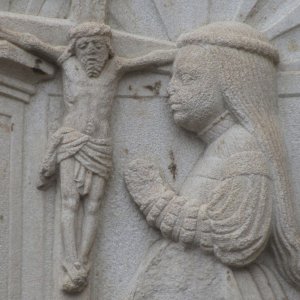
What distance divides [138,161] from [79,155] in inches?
11.0

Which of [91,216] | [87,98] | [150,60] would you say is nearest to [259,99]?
[150,60]

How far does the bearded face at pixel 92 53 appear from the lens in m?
4.09

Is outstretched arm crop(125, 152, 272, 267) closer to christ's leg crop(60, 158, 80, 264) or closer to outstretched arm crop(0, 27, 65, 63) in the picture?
christ's leg crop(60, 158, 80, 264)

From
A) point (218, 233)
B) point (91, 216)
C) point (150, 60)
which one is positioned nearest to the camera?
point (218, 233)

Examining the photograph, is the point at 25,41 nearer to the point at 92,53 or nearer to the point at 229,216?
the point at 92,53

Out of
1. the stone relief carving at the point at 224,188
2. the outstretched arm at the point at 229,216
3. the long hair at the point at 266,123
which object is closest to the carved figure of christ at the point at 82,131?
the stone relief carving at the point at 224,188

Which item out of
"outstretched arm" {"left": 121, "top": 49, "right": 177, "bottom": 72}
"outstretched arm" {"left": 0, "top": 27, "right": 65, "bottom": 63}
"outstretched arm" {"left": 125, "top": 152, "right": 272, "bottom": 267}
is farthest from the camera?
"outstretched arm" {"left": 121, "top": 49, "right": 177, "bottom": 72}

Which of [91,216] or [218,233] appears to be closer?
[218,233]

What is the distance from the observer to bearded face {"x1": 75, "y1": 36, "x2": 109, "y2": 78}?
161 inches

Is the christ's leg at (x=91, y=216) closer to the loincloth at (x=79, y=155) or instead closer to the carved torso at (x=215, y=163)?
the loincloth at (x=79, y=155)

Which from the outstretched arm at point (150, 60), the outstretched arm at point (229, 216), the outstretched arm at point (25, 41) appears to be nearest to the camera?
the outstretched arm at point (229, 216)

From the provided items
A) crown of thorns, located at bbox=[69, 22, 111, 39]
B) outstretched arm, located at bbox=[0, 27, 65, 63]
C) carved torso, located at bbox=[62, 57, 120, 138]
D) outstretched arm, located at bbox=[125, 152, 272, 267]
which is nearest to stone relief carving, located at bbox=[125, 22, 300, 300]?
outstretched arm, located at bbox=[125, 152, 272, 267]

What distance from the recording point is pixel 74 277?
155 inches

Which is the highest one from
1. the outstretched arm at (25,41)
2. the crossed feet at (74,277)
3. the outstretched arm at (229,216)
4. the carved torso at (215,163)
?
the outstretched arm at (25,41)
